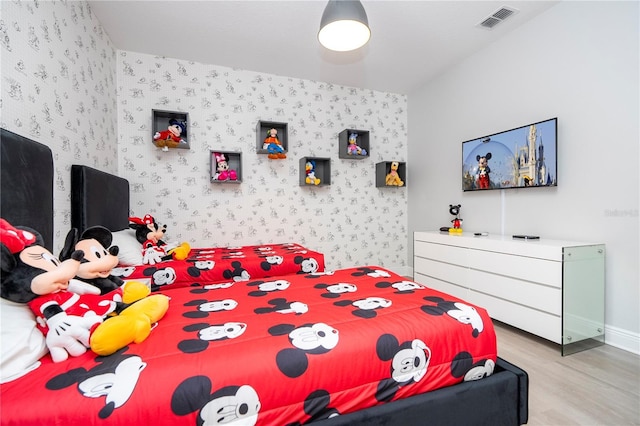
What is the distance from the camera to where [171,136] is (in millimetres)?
2973

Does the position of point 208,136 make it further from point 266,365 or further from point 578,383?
point 578,383

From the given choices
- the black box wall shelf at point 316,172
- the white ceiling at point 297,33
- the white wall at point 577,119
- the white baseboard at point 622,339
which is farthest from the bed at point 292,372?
the black box wall shelf at point 316,172

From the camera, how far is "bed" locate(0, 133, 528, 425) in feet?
2.60

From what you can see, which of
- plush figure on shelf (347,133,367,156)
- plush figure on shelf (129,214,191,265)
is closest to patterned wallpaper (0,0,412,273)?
plush figure on shelf (347,133,367,156)

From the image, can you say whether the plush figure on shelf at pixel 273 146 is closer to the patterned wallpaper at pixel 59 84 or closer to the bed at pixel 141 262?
the bed at pixel 141 262

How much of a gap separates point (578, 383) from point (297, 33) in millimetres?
3336

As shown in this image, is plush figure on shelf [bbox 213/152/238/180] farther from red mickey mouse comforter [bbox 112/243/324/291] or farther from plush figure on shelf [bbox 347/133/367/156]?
plush figure on shelf [bbox 347/133/367/156]

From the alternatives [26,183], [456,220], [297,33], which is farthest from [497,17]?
[26,183]

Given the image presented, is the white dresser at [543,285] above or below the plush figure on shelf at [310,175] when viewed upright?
below

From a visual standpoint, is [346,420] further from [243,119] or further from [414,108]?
[414,108]

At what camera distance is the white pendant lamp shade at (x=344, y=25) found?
1.74 metres

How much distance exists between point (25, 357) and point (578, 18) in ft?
12.3

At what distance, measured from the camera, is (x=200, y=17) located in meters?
2.54

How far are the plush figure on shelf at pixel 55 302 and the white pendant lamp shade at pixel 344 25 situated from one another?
1.78 m
